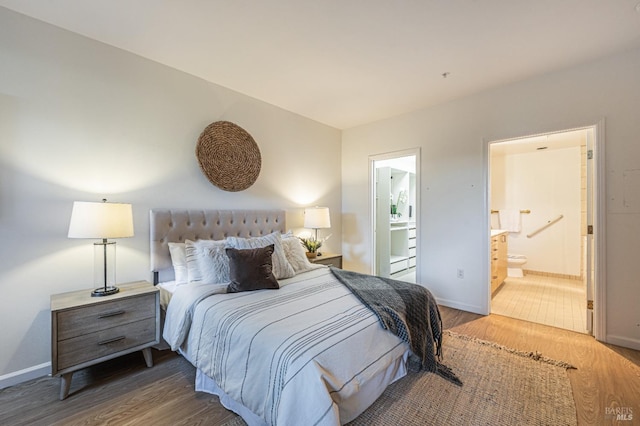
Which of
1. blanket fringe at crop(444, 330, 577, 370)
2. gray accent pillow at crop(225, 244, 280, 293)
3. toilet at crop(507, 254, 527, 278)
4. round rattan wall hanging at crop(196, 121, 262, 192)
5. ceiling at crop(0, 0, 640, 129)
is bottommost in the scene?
blanket fringe at crop(444, 330, 577, 370)

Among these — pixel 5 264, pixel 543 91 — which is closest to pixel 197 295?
pixel 5 264

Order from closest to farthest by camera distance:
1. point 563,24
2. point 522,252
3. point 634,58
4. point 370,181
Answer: point 563,24, point 634,58, point 370,181, point 522,252

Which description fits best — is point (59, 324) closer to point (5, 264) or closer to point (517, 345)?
point (5, 264)

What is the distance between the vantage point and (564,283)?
15.2 ft

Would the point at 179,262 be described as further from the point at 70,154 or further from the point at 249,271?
the point at 70,154

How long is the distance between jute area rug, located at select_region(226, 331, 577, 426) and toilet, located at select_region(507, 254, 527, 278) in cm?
339

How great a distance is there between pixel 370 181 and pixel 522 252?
377 centimetres

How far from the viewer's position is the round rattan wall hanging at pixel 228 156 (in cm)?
284

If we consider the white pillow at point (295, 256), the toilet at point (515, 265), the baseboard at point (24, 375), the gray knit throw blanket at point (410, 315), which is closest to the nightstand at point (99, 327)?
the baseboard at point (24, 375)

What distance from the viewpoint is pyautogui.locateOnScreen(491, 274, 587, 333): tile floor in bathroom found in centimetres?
307

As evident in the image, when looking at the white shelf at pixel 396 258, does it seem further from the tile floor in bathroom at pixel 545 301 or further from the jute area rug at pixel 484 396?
the jute area rug at pixel 484 396

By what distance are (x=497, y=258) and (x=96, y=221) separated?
4.89 meters

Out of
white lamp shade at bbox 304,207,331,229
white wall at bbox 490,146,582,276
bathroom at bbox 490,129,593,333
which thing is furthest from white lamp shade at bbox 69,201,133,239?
white wall at bbox 490,146,582,276

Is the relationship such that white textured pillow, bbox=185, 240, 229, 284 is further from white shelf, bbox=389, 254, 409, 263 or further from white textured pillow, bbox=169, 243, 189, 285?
white shelf, bbox=389, 254, 409, 263
